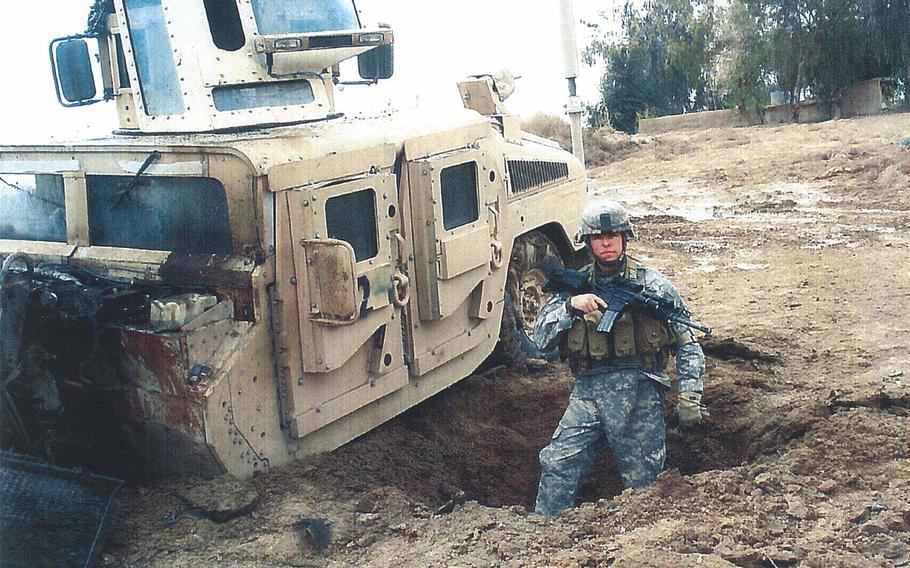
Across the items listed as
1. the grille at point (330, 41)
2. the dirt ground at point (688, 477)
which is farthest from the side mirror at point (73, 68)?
the dirt ground at point (688, 477)

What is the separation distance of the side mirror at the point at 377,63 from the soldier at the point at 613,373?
6.57 ft

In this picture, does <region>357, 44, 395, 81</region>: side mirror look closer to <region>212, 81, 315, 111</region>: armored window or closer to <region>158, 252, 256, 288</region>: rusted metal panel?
<region>212, 81, 315, 111</region>: armored window

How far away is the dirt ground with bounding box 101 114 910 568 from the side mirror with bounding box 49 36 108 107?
241 cm

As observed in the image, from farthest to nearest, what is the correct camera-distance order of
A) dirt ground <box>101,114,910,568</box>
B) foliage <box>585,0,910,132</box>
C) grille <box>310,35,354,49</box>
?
foliage <box>585,0,910,132</box>, grille <box>310,35,354,49</box>, dirt ground <box>101,114,910,568</box>

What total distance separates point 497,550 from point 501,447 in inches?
82.0

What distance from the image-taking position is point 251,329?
15.5 ft

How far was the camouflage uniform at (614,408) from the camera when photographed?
524 cm

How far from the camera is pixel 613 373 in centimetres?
529

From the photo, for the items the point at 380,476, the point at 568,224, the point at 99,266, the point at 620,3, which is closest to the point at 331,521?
the point at 380,476

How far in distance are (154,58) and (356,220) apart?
1.49 metres

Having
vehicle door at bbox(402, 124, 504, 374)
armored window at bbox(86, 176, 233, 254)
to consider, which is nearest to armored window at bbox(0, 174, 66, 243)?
armored window at bbox(86, 176, 233, 254)

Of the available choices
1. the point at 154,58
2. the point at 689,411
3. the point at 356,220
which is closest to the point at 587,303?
the point at 689,411

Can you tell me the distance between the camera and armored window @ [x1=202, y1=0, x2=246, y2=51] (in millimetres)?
5691

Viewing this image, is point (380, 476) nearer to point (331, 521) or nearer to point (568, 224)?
point (331, 521)
